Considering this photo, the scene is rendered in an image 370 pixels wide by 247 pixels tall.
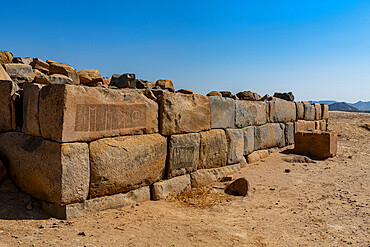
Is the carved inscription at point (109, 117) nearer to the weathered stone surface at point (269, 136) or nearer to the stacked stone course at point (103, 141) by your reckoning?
the stacked stone course at point (103, 141)

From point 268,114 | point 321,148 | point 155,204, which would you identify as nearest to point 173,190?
point 155,204

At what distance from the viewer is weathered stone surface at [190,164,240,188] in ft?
16.1

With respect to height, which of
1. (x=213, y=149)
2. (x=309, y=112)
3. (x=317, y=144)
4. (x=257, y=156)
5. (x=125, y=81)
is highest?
(x=125, y=81)

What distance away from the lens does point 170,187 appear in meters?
4.44

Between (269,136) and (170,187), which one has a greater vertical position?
(269,136)

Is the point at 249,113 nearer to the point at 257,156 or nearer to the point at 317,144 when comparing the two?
the point at 257,156

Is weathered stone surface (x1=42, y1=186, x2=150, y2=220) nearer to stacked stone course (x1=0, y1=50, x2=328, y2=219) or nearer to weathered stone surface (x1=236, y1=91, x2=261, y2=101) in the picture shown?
stacked stone course (x1=0, y1=50, x2=328, y2=219)

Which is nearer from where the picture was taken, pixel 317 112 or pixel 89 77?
pixel 89 77

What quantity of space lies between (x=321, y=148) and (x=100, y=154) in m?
6.21

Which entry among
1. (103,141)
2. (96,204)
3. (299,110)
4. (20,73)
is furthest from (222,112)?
(299,110)

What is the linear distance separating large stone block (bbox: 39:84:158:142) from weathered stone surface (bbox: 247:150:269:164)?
3.63 metres

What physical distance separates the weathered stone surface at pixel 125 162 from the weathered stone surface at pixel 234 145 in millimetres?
1882

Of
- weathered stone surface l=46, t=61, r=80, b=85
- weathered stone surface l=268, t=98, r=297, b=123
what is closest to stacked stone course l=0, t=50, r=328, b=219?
weathered stone surface l=46, t=61, r=80, b=85

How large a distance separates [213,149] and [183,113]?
1109mm
